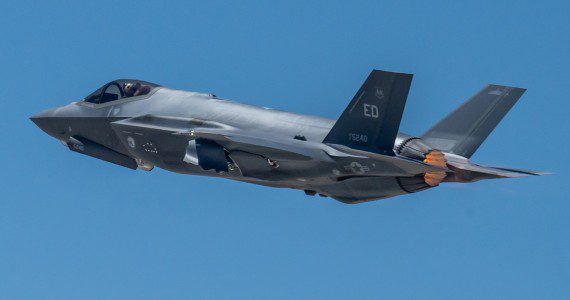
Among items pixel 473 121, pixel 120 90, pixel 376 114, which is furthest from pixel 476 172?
pixel 120 90

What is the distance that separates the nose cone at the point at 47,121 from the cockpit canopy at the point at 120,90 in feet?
4.53

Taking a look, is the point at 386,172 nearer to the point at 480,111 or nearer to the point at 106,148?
the point at 480,111

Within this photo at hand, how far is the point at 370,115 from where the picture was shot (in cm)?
4550

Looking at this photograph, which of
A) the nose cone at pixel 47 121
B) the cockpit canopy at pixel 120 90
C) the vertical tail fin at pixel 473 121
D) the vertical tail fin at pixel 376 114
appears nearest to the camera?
the vertical tail fin at pixel 376 114

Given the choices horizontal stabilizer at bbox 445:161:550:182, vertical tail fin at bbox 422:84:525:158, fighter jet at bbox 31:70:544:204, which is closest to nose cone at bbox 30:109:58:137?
fighter jet at bbox 31:70:544:204

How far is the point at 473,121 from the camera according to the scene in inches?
1932

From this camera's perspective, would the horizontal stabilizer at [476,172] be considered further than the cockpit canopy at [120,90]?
No

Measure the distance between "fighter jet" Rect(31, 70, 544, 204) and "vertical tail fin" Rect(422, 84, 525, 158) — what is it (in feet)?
0.10

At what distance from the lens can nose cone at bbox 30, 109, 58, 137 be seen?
5422cm

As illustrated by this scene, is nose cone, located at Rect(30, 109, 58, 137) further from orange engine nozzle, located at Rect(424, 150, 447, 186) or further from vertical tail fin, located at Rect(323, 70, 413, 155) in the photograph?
orange engine nozzle, located at Rect(424, 150, 447, 186)

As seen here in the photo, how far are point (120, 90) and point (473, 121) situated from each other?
12.2 metres

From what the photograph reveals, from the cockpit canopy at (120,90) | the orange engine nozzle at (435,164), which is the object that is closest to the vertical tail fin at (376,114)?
the orange engine nozzle at (435,164)

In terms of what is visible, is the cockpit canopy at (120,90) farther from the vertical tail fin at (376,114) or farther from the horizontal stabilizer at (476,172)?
the horizontal stabilizer at (476,172)

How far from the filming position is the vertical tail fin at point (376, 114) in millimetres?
44969
